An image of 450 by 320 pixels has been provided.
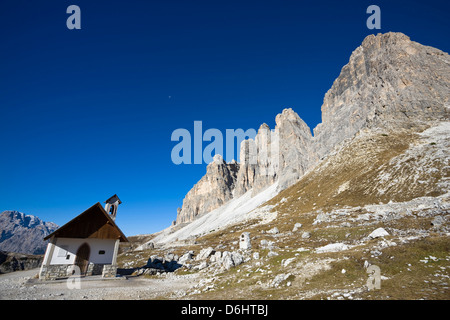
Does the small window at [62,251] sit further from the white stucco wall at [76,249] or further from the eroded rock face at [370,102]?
the eroded rock face at [370,102]

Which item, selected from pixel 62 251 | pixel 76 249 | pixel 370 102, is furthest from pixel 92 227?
pixel 370 102

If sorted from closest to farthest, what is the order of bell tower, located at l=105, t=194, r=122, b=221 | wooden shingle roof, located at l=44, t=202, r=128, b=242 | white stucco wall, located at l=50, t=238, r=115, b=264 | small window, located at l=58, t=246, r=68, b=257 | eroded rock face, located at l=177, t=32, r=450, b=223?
white stucco wall, located at l=50, t=238, r=115, b=264 → small window, located at l=58, t=246, r=68, b=257 → wooden shingle roof, located at l=44, t=202, r=128, b=242 → bell tower, located at l=105, t=194, r=122, b=221 → eroded rock face, located at l=177, t=32, r=450, b=223

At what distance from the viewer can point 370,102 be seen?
4439 inches

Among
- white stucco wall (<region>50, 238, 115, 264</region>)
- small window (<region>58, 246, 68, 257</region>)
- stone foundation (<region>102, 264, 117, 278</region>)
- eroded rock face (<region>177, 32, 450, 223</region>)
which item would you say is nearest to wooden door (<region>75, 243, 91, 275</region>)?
white stucco wall (<region>50, 238, 115, 264</region>)

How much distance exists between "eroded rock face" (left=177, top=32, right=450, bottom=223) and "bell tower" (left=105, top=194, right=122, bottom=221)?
331 feet

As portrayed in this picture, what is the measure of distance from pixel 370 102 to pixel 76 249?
134 metres

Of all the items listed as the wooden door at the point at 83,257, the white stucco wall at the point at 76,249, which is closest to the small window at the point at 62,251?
the white stucco wall at the point at 76,249

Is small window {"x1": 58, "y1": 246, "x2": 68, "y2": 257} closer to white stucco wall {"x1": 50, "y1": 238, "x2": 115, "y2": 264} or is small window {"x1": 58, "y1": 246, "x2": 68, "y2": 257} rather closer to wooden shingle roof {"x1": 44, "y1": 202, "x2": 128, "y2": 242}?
white stucco wall {"x1": 50, "y1": 238, "x2": 115, "y2": 264}

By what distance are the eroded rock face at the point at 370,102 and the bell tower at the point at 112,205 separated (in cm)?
10099

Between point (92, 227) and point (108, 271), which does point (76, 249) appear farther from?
point (108, 271)

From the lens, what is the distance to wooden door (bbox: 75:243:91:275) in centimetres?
2458
